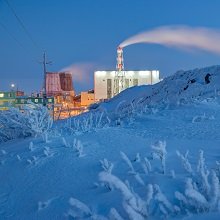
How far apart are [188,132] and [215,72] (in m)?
10.3

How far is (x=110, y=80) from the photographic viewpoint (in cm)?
6244

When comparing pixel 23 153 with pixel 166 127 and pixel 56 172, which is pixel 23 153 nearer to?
pixel 56 172

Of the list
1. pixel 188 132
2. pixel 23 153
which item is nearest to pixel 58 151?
pixel 23 153

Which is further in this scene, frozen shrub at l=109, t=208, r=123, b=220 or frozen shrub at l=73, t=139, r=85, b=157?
frozen shrub at l=73, t=139, r=85, b=157

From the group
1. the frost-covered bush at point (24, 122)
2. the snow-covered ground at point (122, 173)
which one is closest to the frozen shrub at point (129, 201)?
the snow-covered ground at point (122, 173)

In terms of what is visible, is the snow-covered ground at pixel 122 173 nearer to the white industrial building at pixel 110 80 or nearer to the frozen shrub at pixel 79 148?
the frozen shrub at pixel 79 148

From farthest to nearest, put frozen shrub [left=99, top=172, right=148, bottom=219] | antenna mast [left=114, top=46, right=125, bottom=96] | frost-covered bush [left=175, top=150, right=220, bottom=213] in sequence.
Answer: antenna mast [left=114, top=46, right=125, bottom=96] → frost-covered bush [left=175, top=150, right=220, bottom=213] → frozen shrub [left=99, top=172, right=148, bottom=219]

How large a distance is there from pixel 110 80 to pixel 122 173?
5892 cm

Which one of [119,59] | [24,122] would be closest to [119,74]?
[119,59]

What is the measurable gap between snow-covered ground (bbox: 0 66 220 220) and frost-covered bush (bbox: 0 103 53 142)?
697 mm

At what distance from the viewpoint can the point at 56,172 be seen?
13.5 ft

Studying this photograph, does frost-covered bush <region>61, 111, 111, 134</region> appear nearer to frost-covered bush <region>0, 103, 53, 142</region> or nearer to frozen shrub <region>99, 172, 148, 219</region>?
frost-covered bush <region>0, 103, 53, 142</region>

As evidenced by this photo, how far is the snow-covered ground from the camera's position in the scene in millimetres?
2727

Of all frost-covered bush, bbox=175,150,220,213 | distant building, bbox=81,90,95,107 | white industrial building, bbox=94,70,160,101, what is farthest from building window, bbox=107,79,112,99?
frost-covered bush, bbox=175,150,220,213
